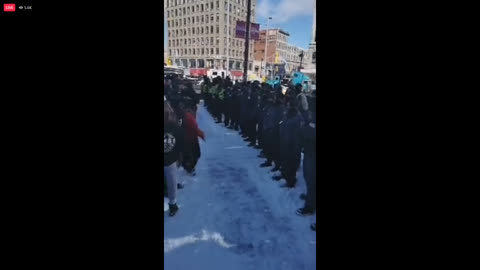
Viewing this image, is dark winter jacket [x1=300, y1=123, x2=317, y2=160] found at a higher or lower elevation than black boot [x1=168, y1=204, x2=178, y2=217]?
higher

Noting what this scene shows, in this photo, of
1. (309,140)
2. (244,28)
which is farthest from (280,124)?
(244,28)

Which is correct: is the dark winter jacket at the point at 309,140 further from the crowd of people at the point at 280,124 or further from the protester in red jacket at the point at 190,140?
the protester in red jacket at the point at 190,140

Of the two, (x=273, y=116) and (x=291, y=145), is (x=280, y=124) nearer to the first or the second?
(x=273, y=116)

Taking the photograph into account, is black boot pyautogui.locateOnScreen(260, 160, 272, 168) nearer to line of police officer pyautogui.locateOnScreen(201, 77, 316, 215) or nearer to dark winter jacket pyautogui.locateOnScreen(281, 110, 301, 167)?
line of police officer pyautogui.locateOnScreen(201, 77, 316, 215)

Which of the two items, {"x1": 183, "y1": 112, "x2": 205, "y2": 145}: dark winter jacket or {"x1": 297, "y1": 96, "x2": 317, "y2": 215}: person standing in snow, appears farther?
{"x1": 183, "y1": 112, "x2": 205, "y2": 145}: dark winter jacket

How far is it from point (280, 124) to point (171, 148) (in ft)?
6.60

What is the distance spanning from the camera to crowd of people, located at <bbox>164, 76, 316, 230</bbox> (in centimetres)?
304
